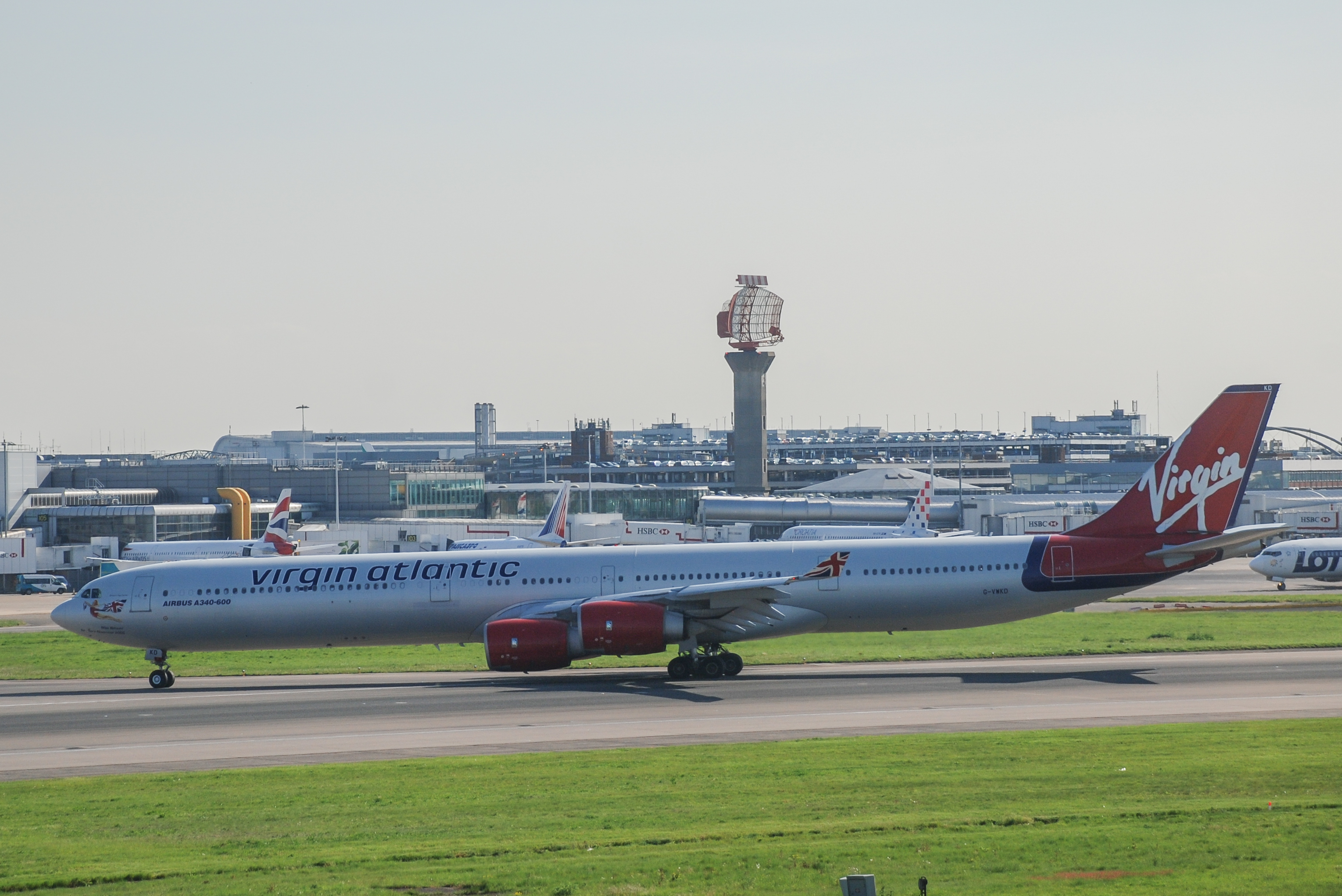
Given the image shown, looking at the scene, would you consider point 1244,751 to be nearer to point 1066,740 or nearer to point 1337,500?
point 1066,740

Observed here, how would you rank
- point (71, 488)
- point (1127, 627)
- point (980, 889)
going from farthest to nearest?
1. point (71, 488)
2. point (1127, 627)
3. point (980, 889)

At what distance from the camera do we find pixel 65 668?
46438mm

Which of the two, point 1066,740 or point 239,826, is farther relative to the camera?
point 1066,740

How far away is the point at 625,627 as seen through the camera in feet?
123

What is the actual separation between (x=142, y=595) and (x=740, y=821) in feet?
92.5

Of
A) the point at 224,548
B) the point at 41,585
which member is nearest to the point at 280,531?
the point at 224,548

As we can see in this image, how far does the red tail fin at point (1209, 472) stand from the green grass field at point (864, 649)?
17.9ft

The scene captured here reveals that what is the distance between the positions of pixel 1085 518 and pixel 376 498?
67.1m

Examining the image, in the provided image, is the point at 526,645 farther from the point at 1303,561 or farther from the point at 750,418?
the point at 750,418

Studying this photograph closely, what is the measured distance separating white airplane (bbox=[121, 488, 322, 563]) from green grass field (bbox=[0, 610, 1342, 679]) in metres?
32.1

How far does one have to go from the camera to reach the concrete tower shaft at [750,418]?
14300 cm

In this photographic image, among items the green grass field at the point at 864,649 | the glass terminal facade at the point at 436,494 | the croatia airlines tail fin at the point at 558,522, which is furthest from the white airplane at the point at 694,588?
the glass terminal facade at the point at 436,494

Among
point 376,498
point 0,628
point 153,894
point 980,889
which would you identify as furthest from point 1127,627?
point 376,498

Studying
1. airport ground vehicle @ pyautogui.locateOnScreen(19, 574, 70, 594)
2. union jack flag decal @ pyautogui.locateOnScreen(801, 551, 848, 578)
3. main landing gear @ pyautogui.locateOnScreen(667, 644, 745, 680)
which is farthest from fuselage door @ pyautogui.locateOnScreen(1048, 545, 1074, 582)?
airport ground vehicle @ pyautogui.locateOnScreen(19, 574, 70, 594)
